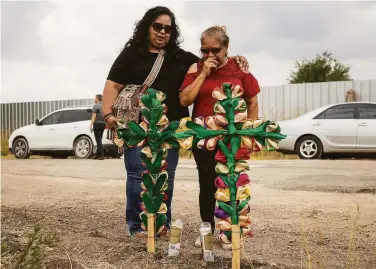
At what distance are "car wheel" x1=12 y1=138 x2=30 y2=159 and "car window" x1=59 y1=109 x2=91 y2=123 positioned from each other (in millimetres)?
1645

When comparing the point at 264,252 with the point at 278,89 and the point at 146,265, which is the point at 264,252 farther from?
the point at 278,89

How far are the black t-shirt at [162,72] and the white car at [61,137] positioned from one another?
1163 cm

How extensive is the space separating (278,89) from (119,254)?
17.7 meters

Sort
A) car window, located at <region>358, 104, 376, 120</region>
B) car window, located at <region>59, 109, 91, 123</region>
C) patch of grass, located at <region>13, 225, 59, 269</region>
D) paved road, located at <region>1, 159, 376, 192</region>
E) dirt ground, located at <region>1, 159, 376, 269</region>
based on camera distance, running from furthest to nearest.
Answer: car window, located at <region>59, 109, 91, 123</region>, car window, located at <region>358, 104, 376, 120</region>, paved road, located at <region>1, 159, 376, 192</region>, dirt ground, located at <region>1, 159, 376, 269</region>, patch of grass, located at <region>13, 225, 59, 269</region>

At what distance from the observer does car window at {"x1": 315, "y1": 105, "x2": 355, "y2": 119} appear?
13867 mm

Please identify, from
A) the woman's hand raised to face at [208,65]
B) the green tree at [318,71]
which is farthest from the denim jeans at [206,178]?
the green tree at [318,71]

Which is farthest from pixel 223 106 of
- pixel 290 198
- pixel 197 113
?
pixel 290 198

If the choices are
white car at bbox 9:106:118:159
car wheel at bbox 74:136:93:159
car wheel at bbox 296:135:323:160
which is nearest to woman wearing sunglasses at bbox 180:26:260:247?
car wheel at bbox 296:135:323:160

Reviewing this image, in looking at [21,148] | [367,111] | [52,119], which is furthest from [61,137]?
[367,111]

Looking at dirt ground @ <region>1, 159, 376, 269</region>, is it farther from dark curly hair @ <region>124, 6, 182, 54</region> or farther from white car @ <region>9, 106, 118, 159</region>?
white car @ <region>9, 106, 118, 159</region>

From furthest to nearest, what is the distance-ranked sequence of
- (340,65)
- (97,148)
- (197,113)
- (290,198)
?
(340,65) < (97,148) < (290,198) < (197,113)

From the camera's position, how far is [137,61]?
4297 millimetres

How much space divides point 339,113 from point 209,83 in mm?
10700

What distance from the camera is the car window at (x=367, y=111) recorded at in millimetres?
13727
